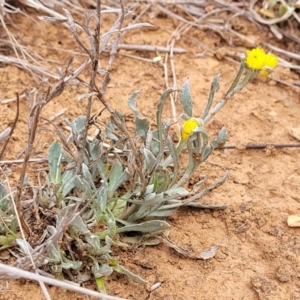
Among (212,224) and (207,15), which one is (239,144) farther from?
(207,15)

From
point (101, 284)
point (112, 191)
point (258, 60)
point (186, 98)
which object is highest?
point (258, 60)

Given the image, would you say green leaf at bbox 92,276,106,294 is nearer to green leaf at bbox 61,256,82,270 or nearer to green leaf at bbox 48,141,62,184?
green leaf at bbox 61,256,82,270

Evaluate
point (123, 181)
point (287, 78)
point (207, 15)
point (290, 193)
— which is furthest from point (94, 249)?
point (207, 15)

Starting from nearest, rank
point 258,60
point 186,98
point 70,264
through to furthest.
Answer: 1. point 70,264
2. point 258,60
3. point 186,98

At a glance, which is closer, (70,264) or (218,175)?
(70,264)

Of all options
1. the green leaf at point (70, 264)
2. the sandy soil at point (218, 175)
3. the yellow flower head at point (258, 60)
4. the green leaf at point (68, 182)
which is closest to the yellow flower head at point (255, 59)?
the yellow flower head at point (258, 60)

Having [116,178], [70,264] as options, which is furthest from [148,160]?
[70,264]

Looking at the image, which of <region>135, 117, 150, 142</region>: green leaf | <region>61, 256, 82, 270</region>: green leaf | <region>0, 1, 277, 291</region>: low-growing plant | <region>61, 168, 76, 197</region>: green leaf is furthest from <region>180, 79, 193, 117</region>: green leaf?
<region>61, 256, 82, 270</region>: green leaf

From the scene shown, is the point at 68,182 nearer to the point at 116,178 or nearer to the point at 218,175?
the point at 116,178
